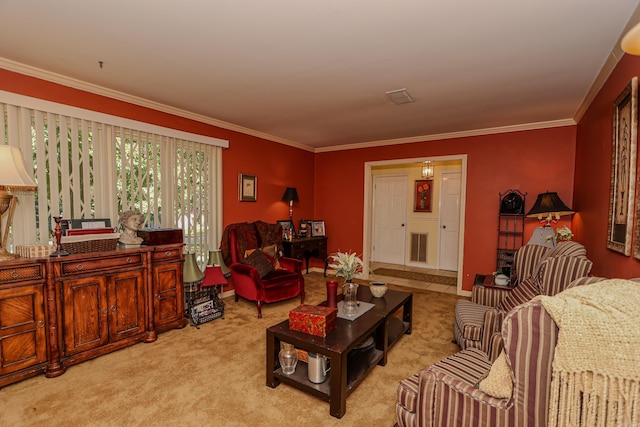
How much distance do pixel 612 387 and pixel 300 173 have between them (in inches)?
197

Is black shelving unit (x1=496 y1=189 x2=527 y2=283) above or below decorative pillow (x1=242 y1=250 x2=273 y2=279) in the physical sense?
above

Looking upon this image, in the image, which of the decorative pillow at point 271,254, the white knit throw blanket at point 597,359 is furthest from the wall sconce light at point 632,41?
the decorative pillow at point 271,254

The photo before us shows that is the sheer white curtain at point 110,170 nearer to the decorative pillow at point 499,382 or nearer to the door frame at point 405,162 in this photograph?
the door frame at point 405,162

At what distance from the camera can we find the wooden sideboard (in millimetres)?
2123

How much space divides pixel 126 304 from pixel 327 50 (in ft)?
8.87

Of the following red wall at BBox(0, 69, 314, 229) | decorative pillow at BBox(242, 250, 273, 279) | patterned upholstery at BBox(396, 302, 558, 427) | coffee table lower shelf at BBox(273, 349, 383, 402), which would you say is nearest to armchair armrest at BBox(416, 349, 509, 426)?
patterned upholstery at BBox(396, 302, 558, 427)

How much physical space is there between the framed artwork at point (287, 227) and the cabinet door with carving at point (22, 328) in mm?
3204

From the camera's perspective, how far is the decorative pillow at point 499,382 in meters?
1.16

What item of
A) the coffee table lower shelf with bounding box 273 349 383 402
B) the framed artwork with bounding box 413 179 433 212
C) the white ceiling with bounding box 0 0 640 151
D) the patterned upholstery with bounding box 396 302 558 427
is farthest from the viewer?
Result: the framed artwork with bounding box 413 179 433 212

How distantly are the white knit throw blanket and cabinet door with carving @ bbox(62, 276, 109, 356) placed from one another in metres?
3.00

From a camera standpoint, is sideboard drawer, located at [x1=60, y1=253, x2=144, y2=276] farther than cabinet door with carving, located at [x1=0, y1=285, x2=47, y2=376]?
Yes

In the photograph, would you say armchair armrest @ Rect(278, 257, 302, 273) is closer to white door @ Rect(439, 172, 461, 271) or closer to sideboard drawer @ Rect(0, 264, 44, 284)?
sideboard drawer @ Rect(0, 264, 44, 284)

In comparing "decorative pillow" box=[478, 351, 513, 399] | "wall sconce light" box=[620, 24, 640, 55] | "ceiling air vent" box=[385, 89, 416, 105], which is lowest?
"decorative pillow" box=[478, 351, 513, 399]

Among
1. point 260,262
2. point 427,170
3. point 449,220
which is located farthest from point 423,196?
point 260,262
